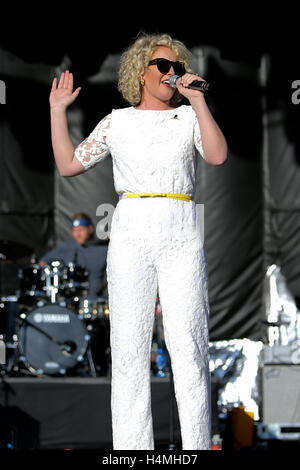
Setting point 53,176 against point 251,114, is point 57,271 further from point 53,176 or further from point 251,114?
point 251,114

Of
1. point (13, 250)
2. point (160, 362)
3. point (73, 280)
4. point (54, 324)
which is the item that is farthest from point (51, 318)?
point (160, 362)

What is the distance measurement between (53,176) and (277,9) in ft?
8.69

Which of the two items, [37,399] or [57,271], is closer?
[37,399]

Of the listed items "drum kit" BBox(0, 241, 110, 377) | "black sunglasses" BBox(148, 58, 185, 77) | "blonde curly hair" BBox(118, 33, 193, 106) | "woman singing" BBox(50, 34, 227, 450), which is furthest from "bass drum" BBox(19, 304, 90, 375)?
"black sunglasses" BBox(148, 58, 185, 77)

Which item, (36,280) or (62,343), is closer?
(62,343)

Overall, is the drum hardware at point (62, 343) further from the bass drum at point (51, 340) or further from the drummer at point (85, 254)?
the drummer at point (85, 254)

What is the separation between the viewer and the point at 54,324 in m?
6.26

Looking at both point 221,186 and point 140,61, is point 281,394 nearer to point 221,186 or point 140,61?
point 221,186

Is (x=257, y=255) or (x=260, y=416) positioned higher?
(x=257, y=255)

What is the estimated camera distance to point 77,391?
5059mm

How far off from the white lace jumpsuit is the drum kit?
3494mm

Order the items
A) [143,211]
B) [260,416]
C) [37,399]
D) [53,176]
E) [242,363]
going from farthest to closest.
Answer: [53,176] → [242,363] → [260,416] → [37,399] → [143,211]

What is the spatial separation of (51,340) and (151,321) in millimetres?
3629
